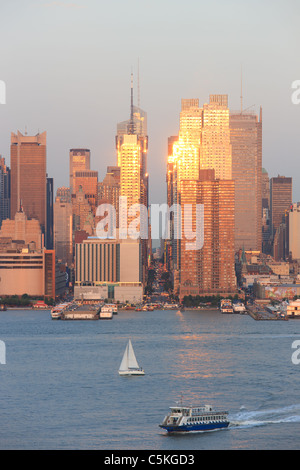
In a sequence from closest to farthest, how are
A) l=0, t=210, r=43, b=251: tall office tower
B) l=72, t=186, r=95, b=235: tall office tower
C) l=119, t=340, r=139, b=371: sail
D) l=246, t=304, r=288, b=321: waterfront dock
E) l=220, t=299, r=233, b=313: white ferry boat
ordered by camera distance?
l=119, t=340, r=139, b=371: sail
l=246, t=304, r=288, b=321: waterfront dock
l=220, t=299, r=233, b=313: white ferry boat
l=0, t=210, r=43, b=251: tall office tower
l=72, t=186, r=95, b=235: tall office tower

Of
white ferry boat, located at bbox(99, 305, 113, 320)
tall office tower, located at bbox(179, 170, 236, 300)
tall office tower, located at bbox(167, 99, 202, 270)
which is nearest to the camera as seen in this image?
white ferry boat, located at bbox(99, 305, 113, 320)

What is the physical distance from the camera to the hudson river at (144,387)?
32.9 meters

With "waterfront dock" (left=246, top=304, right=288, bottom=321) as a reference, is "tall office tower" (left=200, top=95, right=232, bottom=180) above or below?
above

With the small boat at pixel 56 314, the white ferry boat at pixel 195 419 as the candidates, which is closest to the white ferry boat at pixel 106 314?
the small boat at pixel 56 314

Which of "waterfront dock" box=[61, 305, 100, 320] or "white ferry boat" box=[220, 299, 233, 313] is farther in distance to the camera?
"white ferry boat" box=[220, 299, 233, 313]

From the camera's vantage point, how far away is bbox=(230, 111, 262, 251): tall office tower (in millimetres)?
178750

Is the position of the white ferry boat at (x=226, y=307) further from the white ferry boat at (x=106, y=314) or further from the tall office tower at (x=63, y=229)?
the tall office tower at (x=63, y=229)

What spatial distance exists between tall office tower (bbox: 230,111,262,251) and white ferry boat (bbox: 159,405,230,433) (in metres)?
144

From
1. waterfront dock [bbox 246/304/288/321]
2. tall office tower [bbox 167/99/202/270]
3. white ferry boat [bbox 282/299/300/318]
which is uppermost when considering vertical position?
tall office tower [bbox 167/99/202/270]

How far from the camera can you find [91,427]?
113ft

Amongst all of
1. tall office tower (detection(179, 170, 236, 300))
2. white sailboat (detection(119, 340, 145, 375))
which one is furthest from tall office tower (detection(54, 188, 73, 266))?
white sailboat (detection(119, 340, 145, 375))

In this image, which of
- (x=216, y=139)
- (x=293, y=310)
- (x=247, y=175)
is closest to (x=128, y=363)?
(x=293, y=310)

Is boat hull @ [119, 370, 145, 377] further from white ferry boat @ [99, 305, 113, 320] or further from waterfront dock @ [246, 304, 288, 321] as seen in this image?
white ferry boat @ [99, 305, 113, 320]

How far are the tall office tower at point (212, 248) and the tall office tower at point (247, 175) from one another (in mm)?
65273
